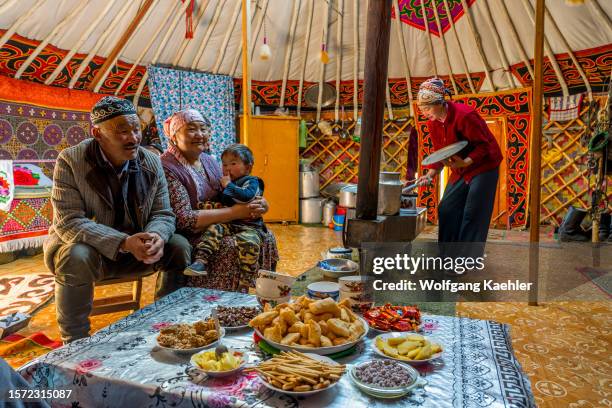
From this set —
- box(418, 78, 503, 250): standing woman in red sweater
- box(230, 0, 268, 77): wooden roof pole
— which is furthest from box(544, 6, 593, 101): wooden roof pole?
box(230, 0, 268, 77): wooden roof pole

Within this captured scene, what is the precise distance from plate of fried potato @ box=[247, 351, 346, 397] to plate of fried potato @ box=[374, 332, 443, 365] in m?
0.14

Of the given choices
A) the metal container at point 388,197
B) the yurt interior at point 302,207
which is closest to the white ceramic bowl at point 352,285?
the yurt interior at point 302,207

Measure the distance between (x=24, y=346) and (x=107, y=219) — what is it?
65cm

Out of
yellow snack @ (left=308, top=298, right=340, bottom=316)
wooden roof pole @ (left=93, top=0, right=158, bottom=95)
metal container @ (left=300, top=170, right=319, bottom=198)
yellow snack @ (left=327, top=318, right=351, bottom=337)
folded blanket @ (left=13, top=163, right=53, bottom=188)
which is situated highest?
wooden roof pole @ (left=93, top=0, right=158, bottom=95)

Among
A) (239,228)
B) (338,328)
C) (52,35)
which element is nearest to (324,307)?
(338,328)

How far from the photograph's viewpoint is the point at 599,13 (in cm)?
340

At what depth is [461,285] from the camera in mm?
2643

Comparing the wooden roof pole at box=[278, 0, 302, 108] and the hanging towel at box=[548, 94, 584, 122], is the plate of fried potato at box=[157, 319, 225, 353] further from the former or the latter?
the hanging towel at box=[548, 94, 584, 122]

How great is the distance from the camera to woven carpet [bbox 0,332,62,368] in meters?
1.59

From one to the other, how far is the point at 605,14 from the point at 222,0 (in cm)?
329

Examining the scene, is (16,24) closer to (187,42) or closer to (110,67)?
(110,67)

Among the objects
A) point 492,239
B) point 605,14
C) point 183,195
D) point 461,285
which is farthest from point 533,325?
point 605,14

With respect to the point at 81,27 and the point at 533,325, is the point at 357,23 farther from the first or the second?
the point at 533,325

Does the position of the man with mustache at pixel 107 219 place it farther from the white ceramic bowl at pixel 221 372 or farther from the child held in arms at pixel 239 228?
the white ceramic bowl at pixel 221 372
